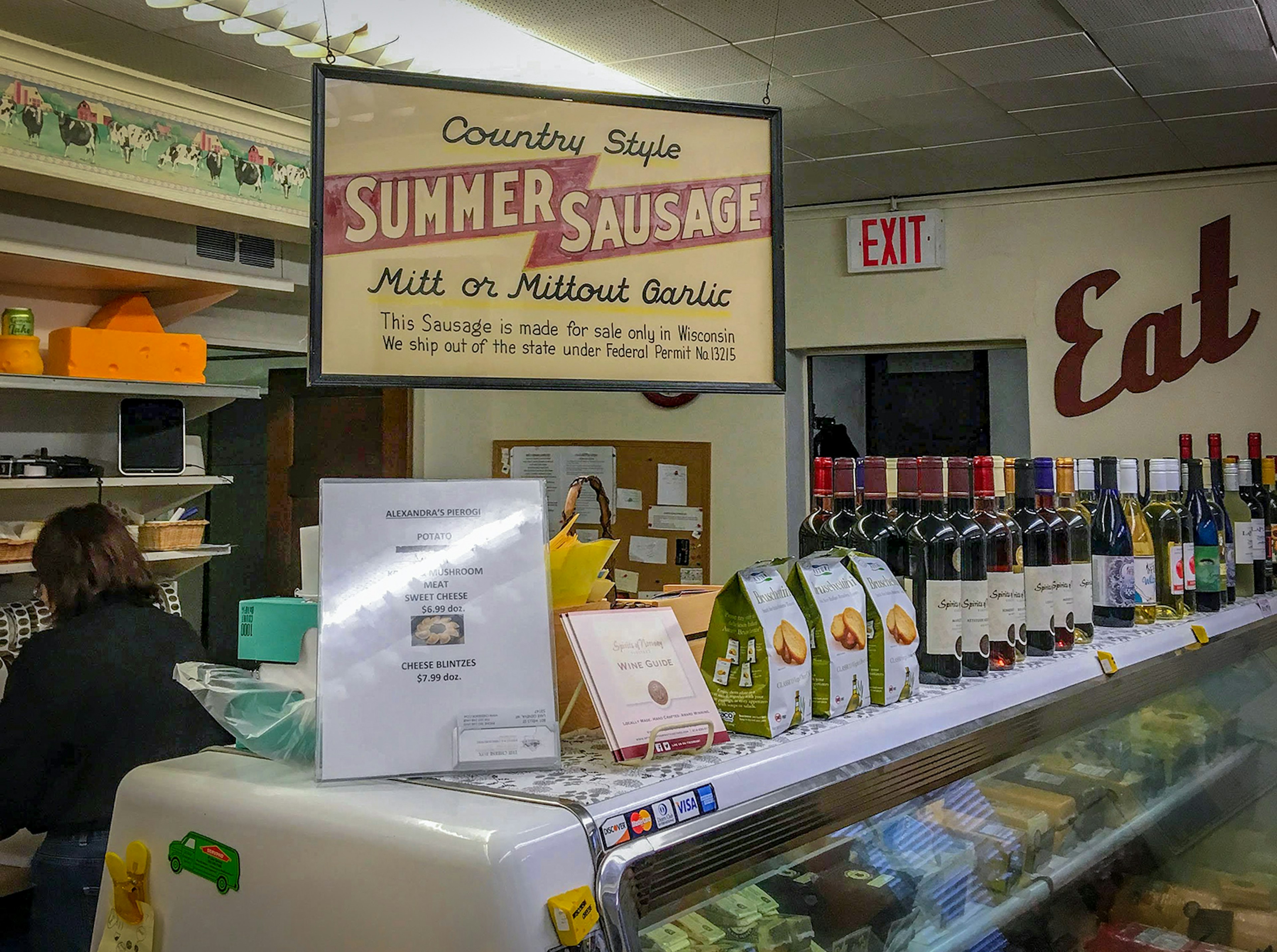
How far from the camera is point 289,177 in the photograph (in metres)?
4.71

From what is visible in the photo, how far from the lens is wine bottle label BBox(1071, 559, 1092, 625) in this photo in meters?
2.04

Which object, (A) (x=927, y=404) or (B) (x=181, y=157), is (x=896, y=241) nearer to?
(A) (x=927, y=404)

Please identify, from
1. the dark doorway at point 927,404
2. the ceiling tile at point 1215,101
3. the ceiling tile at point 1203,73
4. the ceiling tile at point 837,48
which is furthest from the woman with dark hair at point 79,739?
the dark doorway at point 927,404

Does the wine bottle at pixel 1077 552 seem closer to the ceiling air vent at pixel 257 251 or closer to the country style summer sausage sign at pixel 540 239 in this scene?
the country style summer sausage sign at pixel 540 239

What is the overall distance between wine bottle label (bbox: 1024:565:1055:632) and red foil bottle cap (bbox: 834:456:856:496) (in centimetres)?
36

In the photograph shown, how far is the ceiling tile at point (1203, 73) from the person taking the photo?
3.79 m

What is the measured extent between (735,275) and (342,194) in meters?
0.59

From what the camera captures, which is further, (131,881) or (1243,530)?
(1243,530)

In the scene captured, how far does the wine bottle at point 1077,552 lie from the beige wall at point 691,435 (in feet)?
11.8

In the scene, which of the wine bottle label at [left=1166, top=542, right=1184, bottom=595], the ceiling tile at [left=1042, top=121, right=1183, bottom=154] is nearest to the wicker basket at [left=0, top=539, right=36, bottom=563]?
the wine bottle label at [left=1166, top=542, right=1184, bottom=595]

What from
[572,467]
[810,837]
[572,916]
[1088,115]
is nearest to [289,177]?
[572,467]

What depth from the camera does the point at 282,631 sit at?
1.29 metres

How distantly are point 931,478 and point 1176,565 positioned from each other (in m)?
1.07

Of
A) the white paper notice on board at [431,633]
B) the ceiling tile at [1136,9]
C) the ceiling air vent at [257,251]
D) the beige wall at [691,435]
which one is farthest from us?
the beige wall at [691,435]
